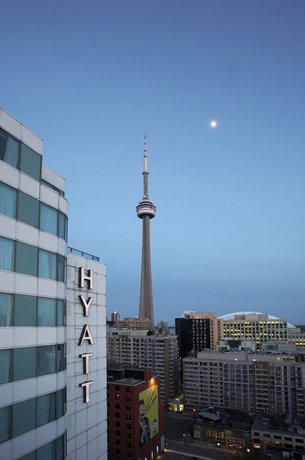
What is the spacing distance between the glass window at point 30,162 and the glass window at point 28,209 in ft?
4.24

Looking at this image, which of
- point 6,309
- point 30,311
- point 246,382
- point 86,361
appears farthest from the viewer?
point 246,382

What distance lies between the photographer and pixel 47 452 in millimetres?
19516

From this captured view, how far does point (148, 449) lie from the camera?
313 feet

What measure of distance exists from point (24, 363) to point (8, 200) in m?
7.73

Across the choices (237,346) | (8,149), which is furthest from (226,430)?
(8,149)

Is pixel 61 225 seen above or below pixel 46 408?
above

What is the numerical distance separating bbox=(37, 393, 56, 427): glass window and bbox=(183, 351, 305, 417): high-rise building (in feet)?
423

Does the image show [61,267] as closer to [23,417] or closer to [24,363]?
[24,363]

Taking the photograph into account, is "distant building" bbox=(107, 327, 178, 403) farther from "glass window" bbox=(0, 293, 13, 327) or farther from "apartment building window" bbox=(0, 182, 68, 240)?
"glass window" bbox=(0, 293, 13, 327)

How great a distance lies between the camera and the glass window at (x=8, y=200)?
56.3 ft

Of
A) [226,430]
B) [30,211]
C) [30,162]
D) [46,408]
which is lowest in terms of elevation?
Answer: [226,430]

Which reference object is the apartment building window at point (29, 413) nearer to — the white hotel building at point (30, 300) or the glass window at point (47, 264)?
the white hotel building at point (30, 300)

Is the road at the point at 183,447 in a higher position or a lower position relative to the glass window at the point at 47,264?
lower

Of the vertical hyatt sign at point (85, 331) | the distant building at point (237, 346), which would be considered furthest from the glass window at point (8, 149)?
the distant building at point (237, 346)
